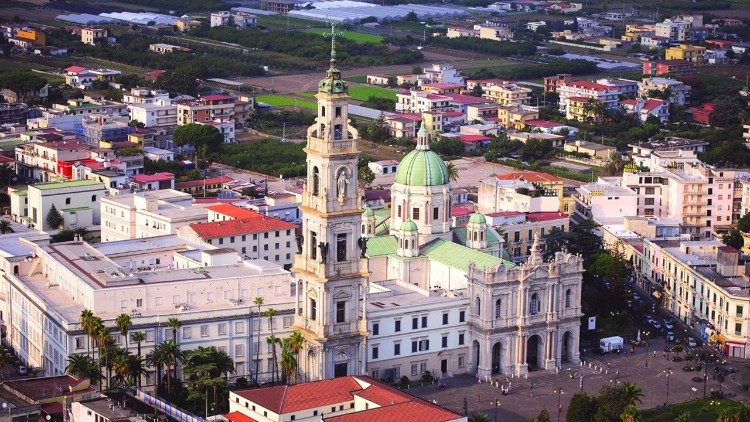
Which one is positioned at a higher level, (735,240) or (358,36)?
(358,36)

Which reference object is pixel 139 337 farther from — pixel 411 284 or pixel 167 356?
pixel 411 284

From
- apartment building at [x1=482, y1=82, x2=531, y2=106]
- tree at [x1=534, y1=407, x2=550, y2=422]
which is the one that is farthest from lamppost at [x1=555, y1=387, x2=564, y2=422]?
apartment building at [x1=482, y1=82, x2=531, y2=106]

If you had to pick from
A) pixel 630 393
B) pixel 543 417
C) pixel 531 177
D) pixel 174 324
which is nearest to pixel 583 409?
pixel 543 417

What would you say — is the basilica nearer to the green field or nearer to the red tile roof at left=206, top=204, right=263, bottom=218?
the red tile roof at left=206, top=204, right=263, bottom=218

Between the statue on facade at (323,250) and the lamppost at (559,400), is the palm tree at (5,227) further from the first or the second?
the lamppost at (559,400)

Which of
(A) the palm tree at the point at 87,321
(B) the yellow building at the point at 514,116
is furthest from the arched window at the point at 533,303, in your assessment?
(B) the yellow building at the point at 514,116

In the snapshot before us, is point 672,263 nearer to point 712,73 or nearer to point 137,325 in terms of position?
point 137,325

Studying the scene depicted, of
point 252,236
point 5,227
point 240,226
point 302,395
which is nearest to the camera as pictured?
point 302,395
